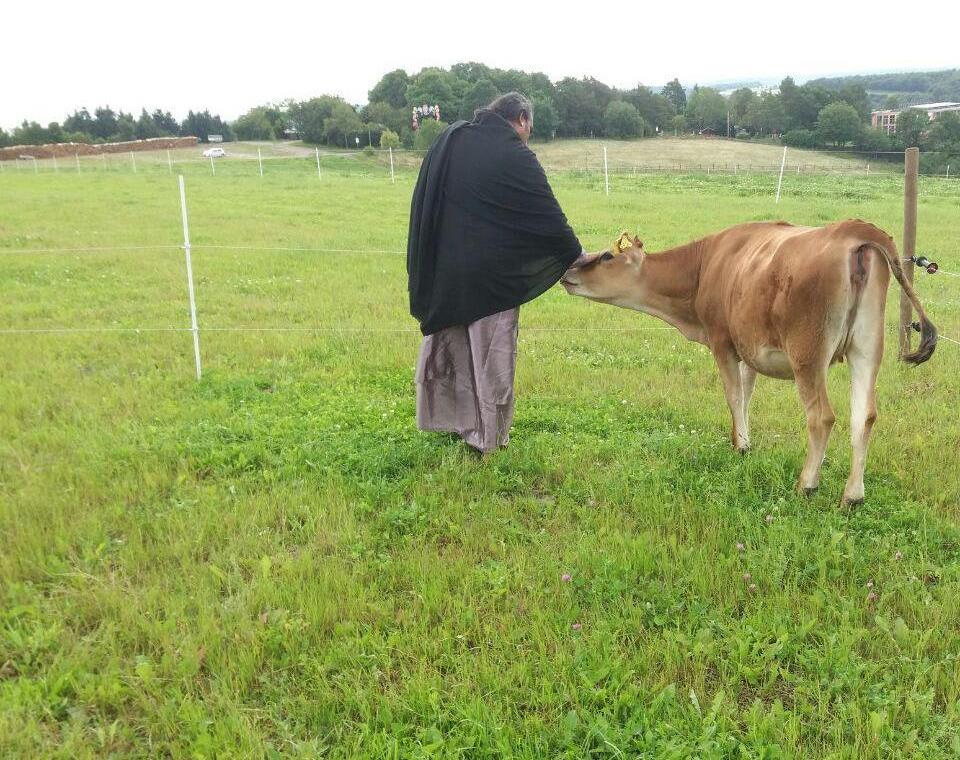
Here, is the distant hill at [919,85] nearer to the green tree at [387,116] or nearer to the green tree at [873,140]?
the green tree at [873,140]

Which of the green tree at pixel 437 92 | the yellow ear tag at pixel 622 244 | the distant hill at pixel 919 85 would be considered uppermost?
the distant hill at pixel 919 85

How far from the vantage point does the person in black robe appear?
4.89 m

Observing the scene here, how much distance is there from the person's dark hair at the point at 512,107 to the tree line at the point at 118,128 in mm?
82230

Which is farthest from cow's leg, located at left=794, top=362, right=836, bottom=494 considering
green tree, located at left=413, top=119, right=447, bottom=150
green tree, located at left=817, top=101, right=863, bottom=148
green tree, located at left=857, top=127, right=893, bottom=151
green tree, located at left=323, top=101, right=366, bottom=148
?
green tree, located at left=323, top=101, right=366, bottom=148

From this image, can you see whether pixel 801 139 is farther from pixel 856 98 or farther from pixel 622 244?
pixel 622 244

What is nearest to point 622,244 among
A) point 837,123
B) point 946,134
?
point 946,134

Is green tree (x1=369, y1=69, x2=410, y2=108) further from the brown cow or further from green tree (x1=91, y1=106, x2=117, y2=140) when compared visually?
the brown cow

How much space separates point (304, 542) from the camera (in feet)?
13.5

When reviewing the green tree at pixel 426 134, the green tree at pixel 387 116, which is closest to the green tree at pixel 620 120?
the green tree at pixel 387 116

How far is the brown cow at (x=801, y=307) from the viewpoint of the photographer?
409 cm

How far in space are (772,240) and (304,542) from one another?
334 centimetres

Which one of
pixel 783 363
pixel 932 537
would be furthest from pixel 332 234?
pixel 932 537

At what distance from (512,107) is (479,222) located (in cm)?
81

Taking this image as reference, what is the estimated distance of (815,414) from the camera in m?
4.34
